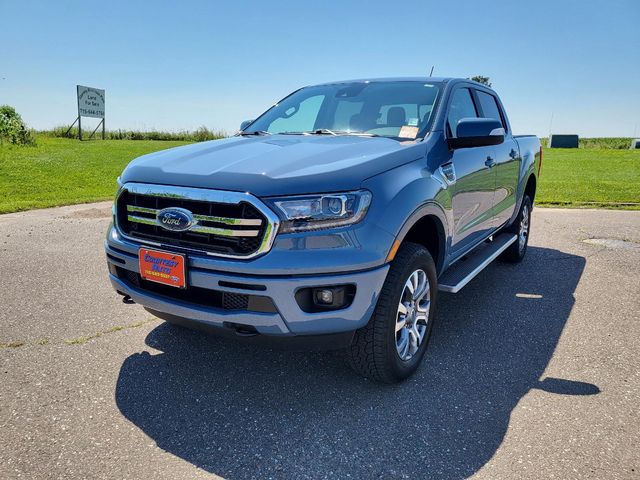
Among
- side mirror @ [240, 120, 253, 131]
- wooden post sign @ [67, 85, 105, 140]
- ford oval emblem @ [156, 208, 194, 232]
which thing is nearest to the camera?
ford oval emblem @ [156, 208, 194, 232]

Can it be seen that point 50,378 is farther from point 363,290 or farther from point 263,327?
point 363,290

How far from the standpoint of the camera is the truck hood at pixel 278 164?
8.00 feet

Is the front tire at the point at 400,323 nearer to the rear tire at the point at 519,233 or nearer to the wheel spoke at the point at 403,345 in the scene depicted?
the wheel spoke at the point at 403,345

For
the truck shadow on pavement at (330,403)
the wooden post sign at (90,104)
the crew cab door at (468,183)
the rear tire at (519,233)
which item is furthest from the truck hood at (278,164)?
the wooden post sign at (90,104)

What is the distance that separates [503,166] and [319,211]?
114 inches

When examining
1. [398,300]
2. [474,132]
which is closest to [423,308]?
[398,300]

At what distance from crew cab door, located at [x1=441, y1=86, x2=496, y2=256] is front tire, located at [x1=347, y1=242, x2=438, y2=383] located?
660 mm

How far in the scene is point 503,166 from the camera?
467 cm

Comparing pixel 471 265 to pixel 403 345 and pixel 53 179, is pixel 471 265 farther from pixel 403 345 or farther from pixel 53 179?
pixel 53 179

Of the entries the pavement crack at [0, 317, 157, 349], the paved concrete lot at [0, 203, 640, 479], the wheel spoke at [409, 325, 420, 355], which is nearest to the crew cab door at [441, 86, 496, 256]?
the paved concrete lot at [0, 203, 640, 479]

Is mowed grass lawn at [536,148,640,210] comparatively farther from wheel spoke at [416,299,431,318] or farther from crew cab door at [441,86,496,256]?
wheel spoke at [416,299,431,318]

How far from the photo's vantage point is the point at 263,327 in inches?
95.6

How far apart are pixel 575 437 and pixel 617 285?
3185mm

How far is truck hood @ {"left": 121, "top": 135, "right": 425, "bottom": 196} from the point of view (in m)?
2.44
